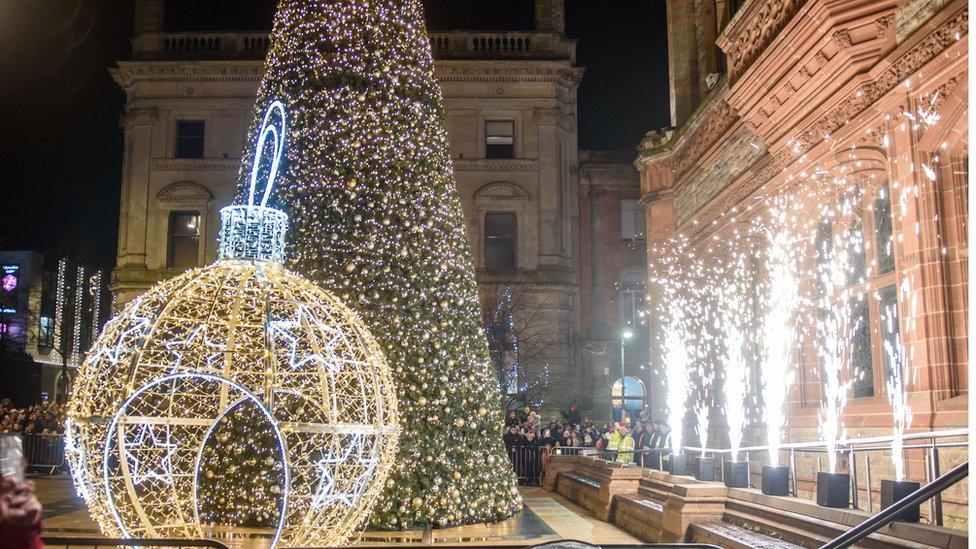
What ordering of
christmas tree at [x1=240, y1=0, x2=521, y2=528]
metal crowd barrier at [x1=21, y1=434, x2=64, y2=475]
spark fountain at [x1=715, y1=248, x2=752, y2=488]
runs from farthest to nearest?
metal crowd barrier at [x1=21, y1=434, x2=64, y2=475] < spark fountain at [x1=715, y1=248, x2=752, y2=488] < christmas tree at [x1=240, y1=0, x2=521, y2=528]

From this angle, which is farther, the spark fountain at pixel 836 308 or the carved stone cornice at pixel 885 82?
the spark fountain at pixel 836 308

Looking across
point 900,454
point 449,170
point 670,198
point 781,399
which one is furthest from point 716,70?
point 900,454

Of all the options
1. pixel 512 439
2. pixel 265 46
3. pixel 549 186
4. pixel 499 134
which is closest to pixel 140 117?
pixel 265 46

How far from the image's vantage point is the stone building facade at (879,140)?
967cm

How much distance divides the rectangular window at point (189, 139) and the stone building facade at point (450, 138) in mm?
44

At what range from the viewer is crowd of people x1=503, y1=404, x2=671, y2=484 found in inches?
752

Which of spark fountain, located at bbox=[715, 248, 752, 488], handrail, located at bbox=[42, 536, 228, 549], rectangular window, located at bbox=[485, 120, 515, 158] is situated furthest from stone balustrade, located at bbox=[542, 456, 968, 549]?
rectangular window, located at bbox=[485, 120, 515, 158]

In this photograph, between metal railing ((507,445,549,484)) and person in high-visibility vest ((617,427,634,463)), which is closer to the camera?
person in high-visibility vest ((617,427,634,463))

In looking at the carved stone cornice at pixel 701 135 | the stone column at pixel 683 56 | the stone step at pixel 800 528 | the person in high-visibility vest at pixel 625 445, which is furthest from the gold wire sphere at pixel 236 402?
the stone column at pixel 683 56

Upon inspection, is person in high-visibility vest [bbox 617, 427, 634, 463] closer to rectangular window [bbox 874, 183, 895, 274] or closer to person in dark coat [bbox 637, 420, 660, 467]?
person in dark coat [bbox 637, 420, 660, 467]

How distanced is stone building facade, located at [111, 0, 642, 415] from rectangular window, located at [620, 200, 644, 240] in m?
3.29

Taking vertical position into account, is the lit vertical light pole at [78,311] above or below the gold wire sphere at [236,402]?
above

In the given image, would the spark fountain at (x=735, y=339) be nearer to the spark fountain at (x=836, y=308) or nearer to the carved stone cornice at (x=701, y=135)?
the carved stone cornice at (x=701, y=135)

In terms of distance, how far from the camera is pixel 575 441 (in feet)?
75.6
